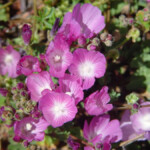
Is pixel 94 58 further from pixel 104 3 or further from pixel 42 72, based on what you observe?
pixel 104 3

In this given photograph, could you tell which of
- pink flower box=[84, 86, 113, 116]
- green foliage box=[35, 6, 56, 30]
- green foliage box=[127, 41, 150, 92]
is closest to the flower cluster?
pink flower box=[84, 86, 113, 116]

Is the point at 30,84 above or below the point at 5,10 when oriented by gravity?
below

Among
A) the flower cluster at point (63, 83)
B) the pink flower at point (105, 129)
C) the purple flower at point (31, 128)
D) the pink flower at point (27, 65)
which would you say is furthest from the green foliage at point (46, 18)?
the pink flower at point (105, 129)

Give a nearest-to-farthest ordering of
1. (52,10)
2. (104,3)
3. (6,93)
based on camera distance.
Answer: (6,93)
(52,10)
(104,3)

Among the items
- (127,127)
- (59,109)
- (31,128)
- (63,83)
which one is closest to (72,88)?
(63,83)

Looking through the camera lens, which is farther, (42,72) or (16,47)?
(16,47)

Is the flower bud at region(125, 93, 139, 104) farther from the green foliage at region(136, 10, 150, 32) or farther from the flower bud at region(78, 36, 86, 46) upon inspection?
the green foliage at region(136, 10, 150, 32)

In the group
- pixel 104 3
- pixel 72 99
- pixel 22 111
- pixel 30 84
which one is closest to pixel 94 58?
pixel 72 99

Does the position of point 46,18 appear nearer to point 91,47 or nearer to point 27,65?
point 27,65
